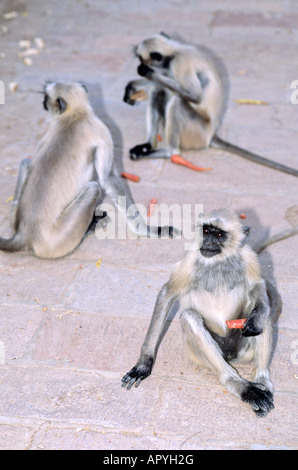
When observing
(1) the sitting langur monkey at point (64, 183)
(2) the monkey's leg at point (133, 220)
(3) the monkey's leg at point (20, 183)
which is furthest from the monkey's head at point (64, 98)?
(2) the monkey's leg at point (133, 220)

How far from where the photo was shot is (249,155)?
5301 millimetres

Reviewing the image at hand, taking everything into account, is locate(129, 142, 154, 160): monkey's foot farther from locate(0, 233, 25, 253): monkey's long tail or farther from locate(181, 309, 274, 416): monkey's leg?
locate(181, 309, 274, 416): monkey's leg

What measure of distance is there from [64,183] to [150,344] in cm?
141

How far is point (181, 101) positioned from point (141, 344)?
8.42ft

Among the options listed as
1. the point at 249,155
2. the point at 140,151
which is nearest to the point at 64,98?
the point at 140,151

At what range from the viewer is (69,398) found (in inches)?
124

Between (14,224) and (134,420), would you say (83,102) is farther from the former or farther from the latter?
(134,420)

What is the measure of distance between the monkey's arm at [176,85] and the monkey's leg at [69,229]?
4.68 ft

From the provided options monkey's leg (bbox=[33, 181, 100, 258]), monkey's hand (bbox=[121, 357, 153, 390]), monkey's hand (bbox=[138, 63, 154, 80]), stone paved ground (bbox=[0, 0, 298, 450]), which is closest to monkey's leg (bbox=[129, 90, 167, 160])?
stone paved ground (bbox=[0, 0, 298, 450])

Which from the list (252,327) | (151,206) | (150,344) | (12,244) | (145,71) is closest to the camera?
(252,327)

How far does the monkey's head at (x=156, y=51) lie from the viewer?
531 cm

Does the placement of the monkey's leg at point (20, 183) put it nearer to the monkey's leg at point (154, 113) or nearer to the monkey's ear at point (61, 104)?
the monkey's ear at point (61, 104)

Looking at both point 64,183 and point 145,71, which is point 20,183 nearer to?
point 64,183

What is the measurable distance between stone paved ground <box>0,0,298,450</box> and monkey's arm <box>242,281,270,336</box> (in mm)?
365
